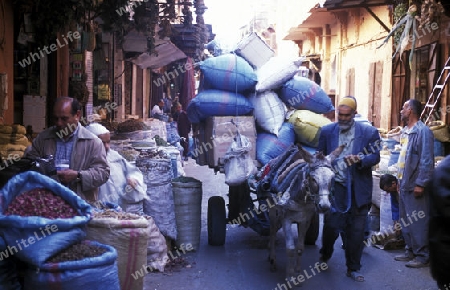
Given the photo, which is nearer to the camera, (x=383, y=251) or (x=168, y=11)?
(x=383, y=251)

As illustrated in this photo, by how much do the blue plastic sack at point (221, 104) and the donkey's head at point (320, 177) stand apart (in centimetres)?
208

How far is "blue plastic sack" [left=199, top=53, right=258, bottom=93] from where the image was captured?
324 inches

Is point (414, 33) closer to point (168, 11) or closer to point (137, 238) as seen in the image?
point (168, 11)

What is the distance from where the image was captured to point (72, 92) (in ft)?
37.8

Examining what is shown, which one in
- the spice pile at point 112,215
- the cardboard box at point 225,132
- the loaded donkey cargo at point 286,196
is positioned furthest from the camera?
the cardboard box at point 225,132

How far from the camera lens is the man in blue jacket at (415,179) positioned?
293 inches

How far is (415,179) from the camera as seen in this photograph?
24.9 ft

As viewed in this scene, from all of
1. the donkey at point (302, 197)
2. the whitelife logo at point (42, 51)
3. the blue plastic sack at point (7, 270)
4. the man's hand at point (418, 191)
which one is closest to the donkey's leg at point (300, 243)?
the donkey at point (302, 197)

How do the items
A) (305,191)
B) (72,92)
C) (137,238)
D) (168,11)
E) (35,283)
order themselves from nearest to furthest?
1. (35,283)
2. (137,238)
3. (305,191)
4. (72,92)
5. (168,11)

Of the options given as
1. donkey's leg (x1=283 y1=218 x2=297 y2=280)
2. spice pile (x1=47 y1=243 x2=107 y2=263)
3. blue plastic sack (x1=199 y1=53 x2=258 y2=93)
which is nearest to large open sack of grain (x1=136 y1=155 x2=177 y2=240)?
blue plastic sack (x1=199 y1=53 x2=258 y2=93)

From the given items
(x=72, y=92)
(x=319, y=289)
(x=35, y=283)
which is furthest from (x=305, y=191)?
(x=72, y=92)

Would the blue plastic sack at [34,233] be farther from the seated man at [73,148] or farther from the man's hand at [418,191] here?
the man's hand at [418,191]

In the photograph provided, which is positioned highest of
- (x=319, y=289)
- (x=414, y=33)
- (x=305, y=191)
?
(x=414, y=33)

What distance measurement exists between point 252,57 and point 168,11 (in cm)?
609
